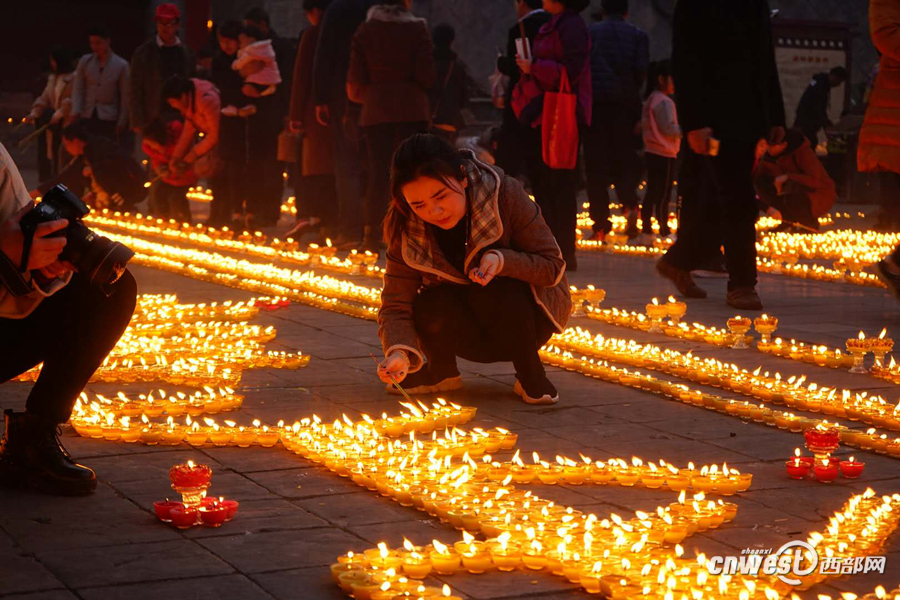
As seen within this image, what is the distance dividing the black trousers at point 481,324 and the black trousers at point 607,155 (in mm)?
5818

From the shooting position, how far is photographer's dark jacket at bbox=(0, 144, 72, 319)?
12.9 feet

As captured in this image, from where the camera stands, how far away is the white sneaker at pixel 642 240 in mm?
12398

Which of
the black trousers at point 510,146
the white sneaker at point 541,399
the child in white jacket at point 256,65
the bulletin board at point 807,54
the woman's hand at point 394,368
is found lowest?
the white sneaker at point 541,399

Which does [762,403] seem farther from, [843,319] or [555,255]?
[843,319]

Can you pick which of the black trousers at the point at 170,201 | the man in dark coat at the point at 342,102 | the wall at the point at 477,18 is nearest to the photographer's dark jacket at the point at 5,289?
the man in dark coat at the point at 342,102

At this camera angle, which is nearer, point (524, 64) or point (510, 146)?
point (524, 64)

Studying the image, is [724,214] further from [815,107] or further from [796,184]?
[815,107]

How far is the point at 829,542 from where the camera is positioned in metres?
3.59

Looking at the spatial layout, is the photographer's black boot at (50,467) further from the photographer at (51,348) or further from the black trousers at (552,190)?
the black trousers at (552,190)

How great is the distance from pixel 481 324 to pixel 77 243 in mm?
2115

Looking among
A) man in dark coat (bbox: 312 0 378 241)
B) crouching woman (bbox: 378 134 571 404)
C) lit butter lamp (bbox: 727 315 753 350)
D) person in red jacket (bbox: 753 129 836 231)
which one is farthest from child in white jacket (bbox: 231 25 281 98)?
crouching woman (bbox: 378 134 571 404)

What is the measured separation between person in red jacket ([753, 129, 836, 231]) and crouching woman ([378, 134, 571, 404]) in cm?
808

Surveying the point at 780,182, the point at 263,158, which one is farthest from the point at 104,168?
the point at 780,182

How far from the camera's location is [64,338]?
4164 millimetres
